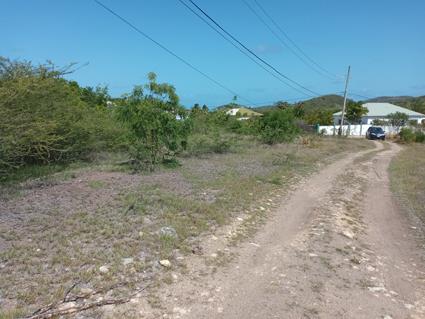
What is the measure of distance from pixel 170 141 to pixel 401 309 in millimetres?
9614

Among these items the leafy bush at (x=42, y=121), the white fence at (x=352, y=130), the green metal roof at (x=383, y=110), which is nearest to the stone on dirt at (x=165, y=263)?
the leafy bush at (x=42, y=121)

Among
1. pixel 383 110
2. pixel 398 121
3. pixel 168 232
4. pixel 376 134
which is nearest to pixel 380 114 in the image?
pixel 383 110

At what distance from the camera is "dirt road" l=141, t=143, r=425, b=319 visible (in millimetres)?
4082

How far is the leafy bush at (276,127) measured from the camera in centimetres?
2300

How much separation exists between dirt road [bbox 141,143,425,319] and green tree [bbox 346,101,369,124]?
52274mm

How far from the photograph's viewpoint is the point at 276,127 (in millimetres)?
23141

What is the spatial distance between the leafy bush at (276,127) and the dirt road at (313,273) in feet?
48.2

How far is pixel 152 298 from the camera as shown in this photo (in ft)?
13.6

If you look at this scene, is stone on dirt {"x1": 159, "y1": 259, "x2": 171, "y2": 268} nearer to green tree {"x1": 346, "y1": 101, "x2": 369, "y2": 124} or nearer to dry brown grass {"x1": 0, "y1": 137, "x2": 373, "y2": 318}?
dry brown grass {"x1": 0, "y1": 137, "x2": 373, "y2": 318}

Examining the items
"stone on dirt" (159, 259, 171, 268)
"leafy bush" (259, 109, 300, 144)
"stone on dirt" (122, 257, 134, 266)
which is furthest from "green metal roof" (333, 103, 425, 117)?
"stone on dirt" (122, 257, 134, 266)

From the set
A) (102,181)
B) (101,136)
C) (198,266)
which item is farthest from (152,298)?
(101,136)

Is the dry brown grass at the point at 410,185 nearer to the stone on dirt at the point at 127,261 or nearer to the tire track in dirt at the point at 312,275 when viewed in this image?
the tire track in dirt at the point at 312,275

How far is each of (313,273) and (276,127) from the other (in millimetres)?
18640

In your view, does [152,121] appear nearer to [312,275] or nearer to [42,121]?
[42,121]
